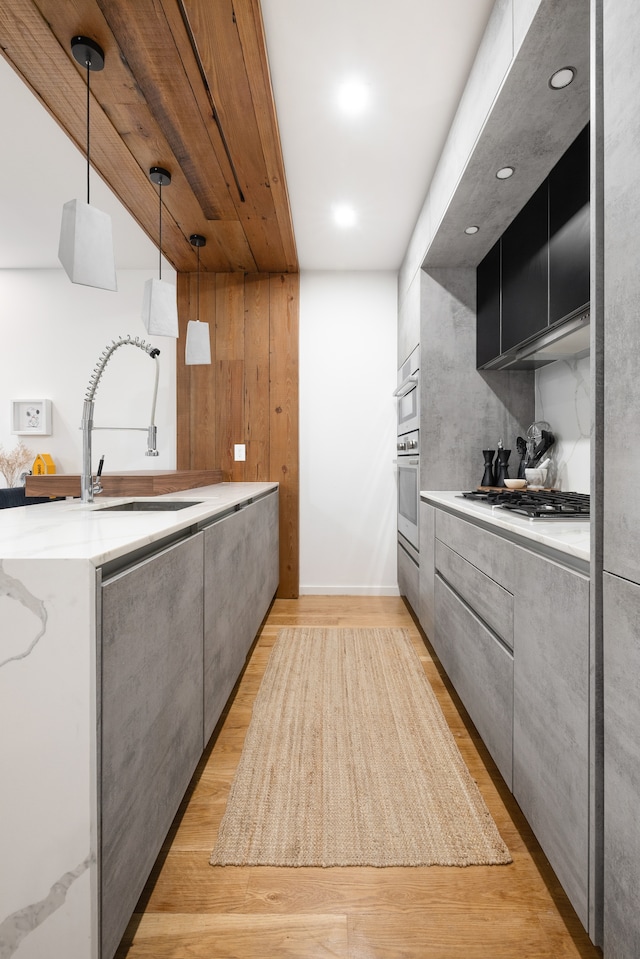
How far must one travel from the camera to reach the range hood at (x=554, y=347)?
184 centimetres

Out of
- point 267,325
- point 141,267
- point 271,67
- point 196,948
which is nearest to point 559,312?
point 271,67

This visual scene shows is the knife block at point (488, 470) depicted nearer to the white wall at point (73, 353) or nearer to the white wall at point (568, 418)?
the white wall at point (568, 418)

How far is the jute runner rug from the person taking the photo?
1312 millimetres

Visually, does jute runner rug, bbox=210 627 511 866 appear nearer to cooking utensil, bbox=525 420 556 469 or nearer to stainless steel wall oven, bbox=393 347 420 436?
cooking utensil, bbox=525 420 556 469

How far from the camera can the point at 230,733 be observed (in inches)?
74.3

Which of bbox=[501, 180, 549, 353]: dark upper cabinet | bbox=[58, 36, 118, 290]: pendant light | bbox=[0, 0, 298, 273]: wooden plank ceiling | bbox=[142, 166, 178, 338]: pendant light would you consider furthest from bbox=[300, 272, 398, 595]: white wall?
bbox=[58, 36, 118, 290]: pendant light

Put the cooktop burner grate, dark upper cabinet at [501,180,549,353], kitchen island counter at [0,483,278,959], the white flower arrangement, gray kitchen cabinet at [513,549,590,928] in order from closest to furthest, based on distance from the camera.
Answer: kitchen island counter at [0,483,278,959] → gray kitchen cabinet at [513,549,590,928] → the cooktop burner grate → dark upper cabinet at [501,180,549,353] → the white flower arrangement

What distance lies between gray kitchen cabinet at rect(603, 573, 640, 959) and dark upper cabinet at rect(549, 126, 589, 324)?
112cm

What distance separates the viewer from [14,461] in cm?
409

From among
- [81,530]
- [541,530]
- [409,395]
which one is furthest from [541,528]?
[409,395]

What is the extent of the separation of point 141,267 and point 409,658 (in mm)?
3471

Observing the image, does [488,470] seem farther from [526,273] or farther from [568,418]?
[526,273]

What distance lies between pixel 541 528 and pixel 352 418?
273cm

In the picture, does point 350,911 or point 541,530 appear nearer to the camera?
point 350,911
